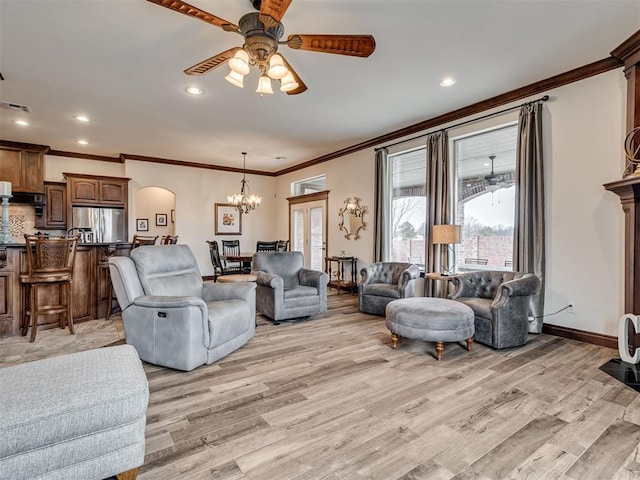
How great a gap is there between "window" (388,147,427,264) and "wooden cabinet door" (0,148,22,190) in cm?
733

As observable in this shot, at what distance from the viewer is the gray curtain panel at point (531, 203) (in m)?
3.91

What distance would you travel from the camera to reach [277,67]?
8.51 ft

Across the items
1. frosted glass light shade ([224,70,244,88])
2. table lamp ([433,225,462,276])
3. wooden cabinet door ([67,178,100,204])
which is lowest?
table lamp ([433,225,462,276])

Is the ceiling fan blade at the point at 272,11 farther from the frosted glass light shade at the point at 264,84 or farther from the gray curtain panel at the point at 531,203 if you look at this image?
the gray curtain panel at the point at 531,203

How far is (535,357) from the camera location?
3.21 m

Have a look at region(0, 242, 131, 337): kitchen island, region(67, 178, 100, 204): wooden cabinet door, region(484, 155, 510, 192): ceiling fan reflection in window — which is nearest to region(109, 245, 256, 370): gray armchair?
region(0, 242, 131, 337): kitchen island

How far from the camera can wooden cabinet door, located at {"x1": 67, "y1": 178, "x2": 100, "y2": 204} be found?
700 centimetres

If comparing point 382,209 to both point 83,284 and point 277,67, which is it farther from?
point 83,284

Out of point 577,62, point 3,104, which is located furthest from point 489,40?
point 3,104

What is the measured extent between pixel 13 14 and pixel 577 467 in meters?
5.13

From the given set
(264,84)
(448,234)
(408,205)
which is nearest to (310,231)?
(408,205)

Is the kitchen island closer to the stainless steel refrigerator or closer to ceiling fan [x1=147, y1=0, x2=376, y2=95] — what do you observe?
the stainless steel refrigerator

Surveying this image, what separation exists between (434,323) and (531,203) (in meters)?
2.11

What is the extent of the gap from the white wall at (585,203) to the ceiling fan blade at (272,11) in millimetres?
3526
